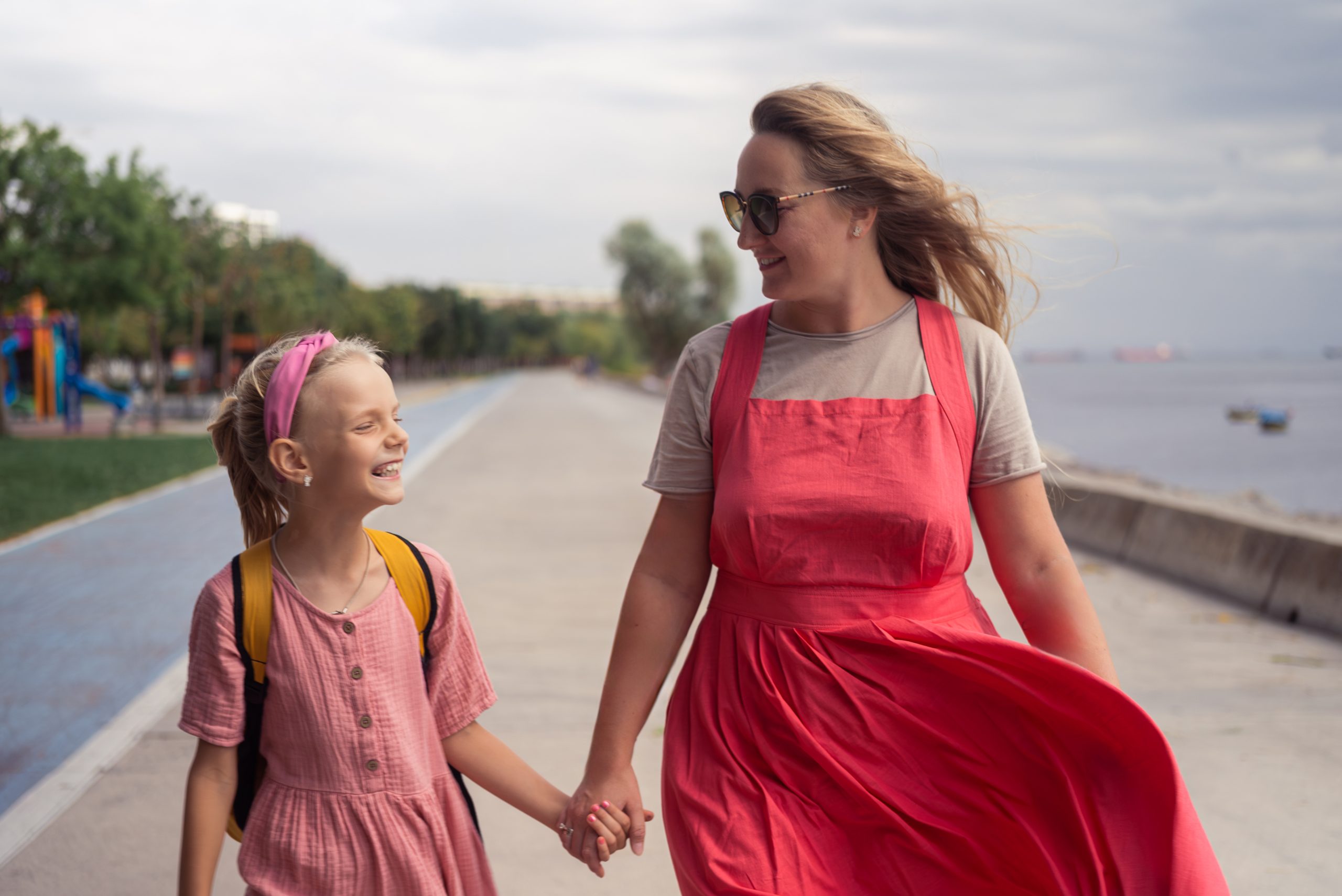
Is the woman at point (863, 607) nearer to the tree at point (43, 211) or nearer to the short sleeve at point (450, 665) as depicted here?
the short sleeve at point (450, 665)

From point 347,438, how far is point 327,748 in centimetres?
52

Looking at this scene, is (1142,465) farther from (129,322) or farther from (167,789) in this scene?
(129,322)

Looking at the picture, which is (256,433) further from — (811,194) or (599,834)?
(811,194)

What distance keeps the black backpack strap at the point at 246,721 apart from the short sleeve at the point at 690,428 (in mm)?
767

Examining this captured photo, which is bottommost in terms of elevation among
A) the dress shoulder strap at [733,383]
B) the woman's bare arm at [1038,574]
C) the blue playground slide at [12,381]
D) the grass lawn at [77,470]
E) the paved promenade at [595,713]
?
the blue playground slide at [12,381]

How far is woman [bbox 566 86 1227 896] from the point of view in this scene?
2098 millimetres

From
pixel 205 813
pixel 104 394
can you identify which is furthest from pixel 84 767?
pixel 104 394

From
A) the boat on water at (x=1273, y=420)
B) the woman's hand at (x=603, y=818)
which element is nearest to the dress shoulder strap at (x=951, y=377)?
the woman's hand at (x=603, y=818)

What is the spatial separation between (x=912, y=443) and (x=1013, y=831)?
0.66m

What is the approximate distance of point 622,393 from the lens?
194 feet

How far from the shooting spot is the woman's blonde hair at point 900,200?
2.37 metres

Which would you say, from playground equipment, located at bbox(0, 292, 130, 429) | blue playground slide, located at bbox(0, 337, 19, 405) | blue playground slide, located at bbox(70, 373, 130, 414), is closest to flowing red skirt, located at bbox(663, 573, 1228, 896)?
playground equipment, located at bbox(0, 292, 130, 429)

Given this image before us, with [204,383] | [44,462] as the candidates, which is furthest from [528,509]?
[204,383]

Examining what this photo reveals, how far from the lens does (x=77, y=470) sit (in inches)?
716
